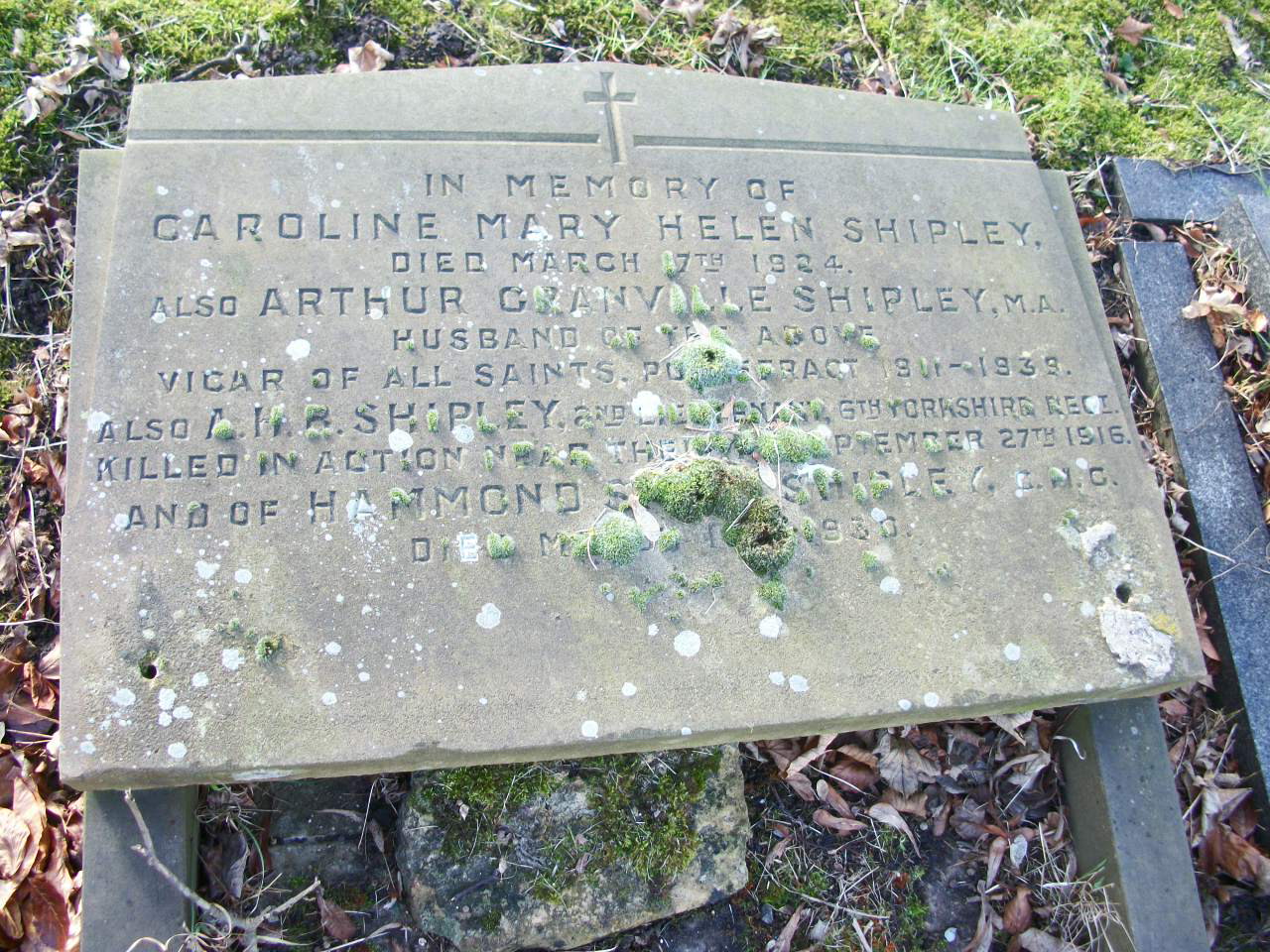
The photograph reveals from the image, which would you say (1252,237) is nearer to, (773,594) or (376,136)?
(773,594)

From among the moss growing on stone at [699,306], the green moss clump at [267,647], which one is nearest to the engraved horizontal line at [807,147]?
the moss growing on stone at [699,306]

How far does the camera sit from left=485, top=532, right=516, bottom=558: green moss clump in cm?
232

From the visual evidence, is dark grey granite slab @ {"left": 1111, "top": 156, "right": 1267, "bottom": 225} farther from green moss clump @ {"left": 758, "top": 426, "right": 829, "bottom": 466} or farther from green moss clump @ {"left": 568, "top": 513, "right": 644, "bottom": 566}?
green moss clump @ {"left": 568, "top": 513, "right": 644, "bottom": 566}

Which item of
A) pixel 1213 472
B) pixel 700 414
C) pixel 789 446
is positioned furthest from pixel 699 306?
pixel 1213 472

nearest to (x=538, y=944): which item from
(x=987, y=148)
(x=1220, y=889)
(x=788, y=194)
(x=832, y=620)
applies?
(x=832, y=620)

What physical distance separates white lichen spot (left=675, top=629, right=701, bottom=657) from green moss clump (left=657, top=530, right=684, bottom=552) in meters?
0.23

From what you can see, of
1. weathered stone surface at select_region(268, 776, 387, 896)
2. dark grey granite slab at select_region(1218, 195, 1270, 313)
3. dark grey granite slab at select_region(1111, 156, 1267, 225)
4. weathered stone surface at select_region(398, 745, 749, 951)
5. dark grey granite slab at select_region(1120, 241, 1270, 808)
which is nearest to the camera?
weathered stone surface at select_region(398, 745, 749, 951)

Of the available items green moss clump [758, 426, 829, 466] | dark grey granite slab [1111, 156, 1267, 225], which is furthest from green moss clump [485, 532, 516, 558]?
dark grey granite slab [1111, 156, 1267, 225]

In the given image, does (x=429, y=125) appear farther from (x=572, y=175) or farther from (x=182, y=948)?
(x=182, y=948)

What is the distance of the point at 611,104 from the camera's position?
2855mm

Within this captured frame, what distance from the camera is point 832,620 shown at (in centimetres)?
A: 239

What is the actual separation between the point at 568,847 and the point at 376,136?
226 centimetres

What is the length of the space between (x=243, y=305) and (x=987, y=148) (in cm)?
255

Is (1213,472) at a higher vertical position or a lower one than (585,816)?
higher
